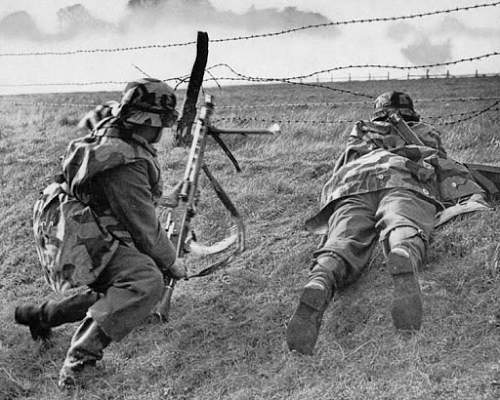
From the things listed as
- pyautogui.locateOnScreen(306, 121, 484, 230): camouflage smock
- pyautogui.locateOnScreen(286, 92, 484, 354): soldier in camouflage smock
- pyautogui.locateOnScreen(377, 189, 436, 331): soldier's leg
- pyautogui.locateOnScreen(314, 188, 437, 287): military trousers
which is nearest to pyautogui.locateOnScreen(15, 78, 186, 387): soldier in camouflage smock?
pyautogui.locateOnScreen(286, 92, 484, 354): soldier in camouflage smock

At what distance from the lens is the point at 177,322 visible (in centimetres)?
580

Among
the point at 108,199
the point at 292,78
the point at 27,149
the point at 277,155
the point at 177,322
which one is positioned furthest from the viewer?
the point at 27,149

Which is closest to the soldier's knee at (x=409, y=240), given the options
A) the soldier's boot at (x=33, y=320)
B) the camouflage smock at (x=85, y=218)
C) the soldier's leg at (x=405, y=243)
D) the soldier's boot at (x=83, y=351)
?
the soldier's leg at (x=405, y=243)

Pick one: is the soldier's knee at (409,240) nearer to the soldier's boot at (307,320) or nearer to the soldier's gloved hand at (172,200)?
the soldier's boot at (307,320)

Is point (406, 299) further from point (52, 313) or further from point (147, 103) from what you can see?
point (52, 313)

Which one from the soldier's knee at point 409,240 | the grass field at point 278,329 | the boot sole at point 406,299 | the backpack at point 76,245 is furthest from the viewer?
the soldier's knee at point 409,240

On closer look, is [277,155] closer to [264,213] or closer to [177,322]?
[264,213]

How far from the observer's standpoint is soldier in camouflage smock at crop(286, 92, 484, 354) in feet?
15.3

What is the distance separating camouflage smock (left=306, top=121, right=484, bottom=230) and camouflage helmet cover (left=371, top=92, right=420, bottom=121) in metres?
0.10

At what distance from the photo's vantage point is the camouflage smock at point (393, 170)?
589cm

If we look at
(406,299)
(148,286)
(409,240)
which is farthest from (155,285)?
(409,240)

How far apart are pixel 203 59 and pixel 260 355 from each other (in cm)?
302

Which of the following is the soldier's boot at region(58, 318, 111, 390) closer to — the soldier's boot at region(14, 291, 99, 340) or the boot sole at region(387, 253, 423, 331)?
the soldier's boot at region(14, 291, 99, 340)

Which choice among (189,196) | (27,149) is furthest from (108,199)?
(27,149)
